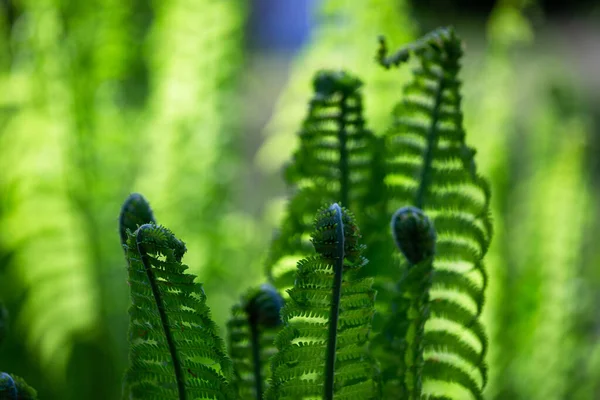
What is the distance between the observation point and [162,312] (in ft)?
1.95

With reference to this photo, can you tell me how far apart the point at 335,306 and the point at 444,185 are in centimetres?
29

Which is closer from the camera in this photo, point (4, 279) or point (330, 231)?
point (330, 231)

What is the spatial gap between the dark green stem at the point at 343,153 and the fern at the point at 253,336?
17cm

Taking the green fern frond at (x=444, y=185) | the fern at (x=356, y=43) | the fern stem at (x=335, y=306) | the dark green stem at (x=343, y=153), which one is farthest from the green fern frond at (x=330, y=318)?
A: the fern at (x=356, y=43)

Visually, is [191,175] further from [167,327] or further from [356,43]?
[167,327]

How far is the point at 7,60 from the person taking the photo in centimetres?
236

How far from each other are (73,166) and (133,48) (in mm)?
497

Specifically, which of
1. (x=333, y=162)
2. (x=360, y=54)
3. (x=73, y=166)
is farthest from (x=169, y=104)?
(x=333, y=162)

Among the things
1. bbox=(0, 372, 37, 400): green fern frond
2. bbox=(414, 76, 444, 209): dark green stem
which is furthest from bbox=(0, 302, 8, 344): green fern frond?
bbox=(414, 76, 444, 209): dark green stem

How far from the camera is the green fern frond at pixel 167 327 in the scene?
566mm

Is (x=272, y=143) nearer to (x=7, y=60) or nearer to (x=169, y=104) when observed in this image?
(x=169, y=104)

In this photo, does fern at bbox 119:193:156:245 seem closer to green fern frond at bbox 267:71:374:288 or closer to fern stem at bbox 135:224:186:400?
fern stem at bbox 135:224:186:400

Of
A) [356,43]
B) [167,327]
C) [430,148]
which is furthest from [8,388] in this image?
[356,43]

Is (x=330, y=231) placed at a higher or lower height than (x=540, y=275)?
lower
